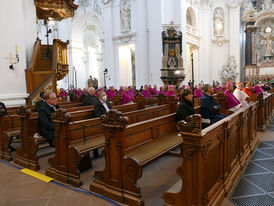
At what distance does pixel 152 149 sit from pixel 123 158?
61 cm

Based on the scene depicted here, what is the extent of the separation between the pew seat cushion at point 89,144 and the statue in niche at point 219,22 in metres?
20.4

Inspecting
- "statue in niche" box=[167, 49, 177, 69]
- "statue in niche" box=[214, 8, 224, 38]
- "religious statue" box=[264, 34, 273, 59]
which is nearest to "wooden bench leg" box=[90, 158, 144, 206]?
"statue in niche" box=[167, 49, 177, 69]

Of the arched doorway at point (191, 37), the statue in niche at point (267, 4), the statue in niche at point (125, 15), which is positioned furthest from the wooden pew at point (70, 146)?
the statue in niche at point (267, 4)

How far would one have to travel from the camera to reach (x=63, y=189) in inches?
133

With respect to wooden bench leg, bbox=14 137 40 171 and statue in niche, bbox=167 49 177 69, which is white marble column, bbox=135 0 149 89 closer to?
statue in niche, bbox=167 49 177 69

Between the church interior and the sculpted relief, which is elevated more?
the sculpted relief

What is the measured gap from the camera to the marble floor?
302cm

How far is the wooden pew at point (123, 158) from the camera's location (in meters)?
2.85

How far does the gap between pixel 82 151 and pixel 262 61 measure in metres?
21.6

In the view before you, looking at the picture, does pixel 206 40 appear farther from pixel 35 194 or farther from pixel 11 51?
pixel 35 194

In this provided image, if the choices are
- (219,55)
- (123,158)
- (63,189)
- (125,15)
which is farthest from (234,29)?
(63,189)

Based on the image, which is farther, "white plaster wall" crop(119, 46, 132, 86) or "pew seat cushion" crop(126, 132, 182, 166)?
"white plaster wall" crop(119, 46, 132, 86)

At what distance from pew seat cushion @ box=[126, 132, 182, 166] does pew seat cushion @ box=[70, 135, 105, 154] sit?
2.58ft

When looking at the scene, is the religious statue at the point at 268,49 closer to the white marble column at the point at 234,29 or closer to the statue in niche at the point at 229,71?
the white marble column at the point at 234,29
